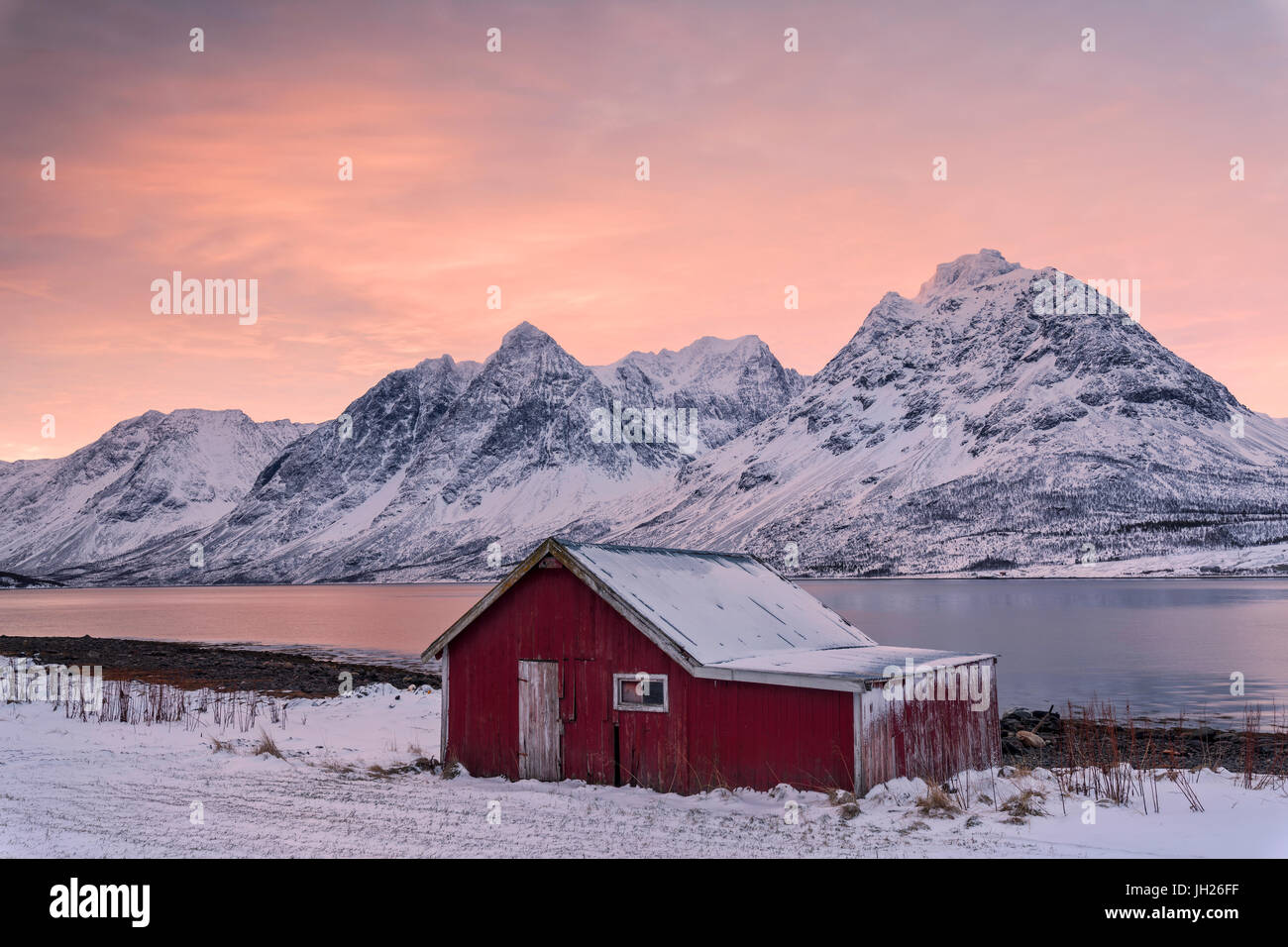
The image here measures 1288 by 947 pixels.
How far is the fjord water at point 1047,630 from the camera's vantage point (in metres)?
43.1

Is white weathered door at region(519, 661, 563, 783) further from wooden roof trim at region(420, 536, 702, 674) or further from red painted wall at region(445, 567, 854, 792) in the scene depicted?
wooden roof trim at region(420, 536, 702, 674)

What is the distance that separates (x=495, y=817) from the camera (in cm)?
1437

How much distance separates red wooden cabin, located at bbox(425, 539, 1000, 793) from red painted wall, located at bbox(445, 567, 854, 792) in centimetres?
3

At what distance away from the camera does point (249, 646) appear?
72062mm

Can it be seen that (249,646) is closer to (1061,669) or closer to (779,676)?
(1061,669)

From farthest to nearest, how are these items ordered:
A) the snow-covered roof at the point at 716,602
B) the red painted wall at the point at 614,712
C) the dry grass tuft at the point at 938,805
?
the snow-covered roof at the point at 716,602 → the red painted wall at the point at 614,712 → the dry grass tuft at the point at 938,805

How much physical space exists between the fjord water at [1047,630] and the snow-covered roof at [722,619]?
18.8 metres

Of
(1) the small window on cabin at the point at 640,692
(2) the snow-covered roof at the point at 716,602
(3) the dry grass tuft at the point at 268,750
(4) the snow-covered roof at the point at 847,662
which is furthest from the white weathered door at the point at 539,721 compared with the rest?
(3) the dry grass tuft at the point at 268,750

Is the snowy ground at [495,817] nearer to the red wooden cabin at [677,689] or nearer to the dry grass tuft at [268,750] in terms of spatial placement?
the dry grass tuft at [268,750]

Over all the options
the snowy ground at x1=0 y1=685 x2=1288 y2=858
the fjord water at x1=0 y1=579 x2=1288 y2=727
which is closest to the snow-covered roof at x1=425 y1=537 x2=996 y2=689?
the snowy ground at x1=0 y1=685 x2=1288 y2=858

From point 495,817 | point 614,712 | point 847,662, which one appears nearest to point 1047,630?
point 847,662

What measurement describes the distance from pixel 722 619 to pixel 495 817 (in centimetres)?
725
